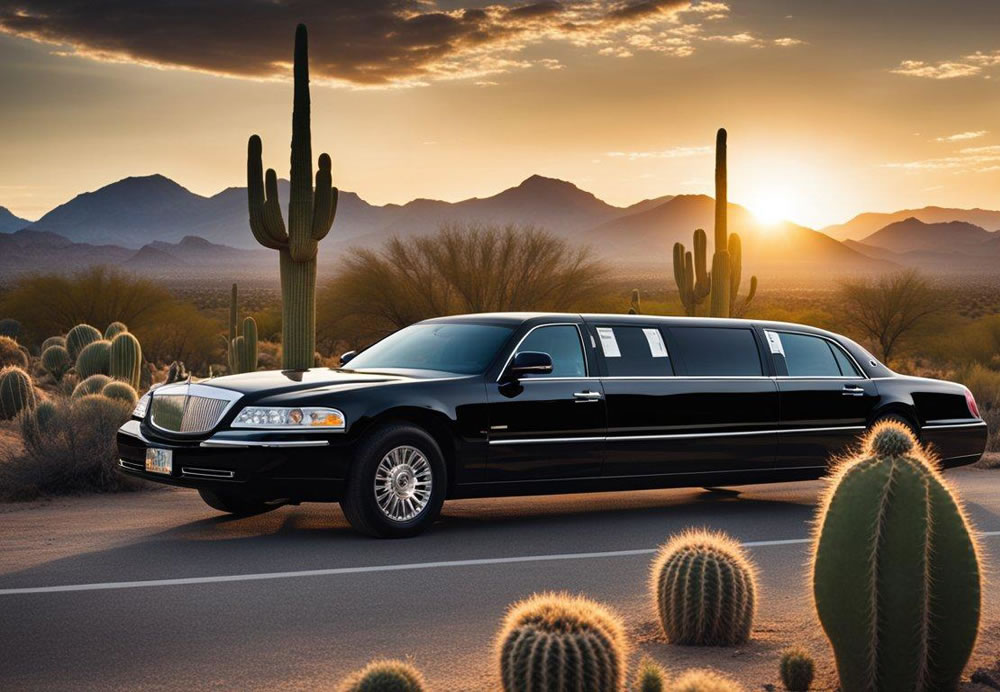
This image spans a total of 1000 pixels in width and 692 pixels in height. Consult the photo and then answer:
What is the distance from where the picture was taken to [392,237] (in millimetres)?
38062

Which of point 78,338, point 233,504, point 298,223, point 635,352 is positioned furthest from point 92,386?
point 635,352

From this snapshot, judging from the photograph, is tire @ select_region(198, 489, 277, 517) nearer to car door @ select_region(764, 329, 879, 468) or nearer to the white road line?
the white road line

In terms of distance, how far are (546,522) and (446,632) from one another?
438 centimetres

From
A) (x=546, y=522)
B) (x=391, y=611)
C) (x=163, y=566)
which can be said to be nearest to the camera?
(x=391, y=611)

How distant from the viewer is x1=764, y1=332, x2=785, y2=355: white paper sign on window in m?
12.6

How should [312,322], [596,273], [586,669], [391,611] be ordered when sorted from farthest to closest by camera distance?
[596,273], [312,322], [391,611], [586,669]

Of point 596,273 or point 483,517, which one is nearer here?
point 483,517

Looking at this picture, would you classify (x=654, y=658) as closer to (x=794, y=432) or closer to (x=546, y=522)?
(x=546, y=522)

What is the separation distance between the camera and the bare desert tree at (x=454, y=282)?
117ft

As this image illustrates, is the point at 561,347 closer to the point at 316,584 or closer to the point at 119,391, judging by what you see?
the point at 316,584

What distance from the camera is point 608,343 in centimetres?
1156

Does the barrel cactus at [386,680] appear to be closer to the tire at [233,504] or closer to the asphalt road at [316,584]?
the asphalt road at [316,584]

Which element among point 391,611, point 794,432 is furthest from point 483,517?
point 391,611

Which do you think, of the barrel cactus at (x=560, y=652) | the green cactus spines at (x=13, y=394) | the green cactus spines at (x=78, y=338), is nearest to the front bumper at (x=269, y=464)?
the barrel cactus at (x=560, y=652)
